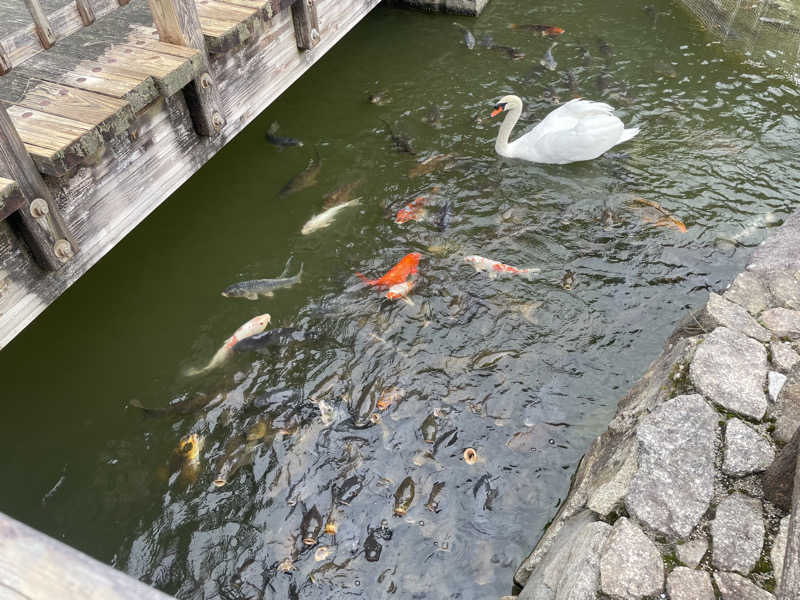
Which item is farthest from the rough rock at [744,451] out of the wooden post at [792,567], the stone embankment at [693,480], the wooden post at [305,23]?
the wooden post at [305,23]

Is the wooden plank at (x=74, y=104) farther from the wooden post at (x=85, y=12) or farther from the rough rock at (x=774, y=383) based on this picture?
the rough rock at (x=774, y=383)

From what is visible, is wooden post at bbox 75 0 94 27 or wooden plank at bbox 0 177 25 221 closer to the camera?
wooden plank at bbox 0 177 25 221

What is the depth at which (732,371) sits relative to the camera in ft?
13.5

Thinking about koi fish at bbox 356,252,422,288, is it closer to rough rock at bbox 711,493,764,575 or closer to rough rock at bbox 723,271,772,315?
rough rock at bbox 723,271,772,315

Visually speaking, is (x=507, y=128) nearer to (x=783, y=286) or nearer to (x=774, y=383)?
(x=783, y=286)

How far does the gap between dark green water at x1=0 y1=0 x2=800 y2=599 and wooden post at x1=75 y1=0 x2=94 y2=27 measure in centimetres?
254

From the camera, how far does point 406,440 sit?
5070 millimetres

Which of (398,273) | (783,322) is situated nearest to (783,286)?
(783,322)

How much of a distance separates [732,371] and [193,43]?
16.1ft

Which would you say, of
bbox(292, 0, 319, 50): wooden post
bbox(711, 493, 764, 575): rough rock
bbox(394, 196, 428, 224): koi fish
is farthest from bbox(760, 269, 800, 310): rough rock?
bbox(292, 0, 319, 50): wooden post

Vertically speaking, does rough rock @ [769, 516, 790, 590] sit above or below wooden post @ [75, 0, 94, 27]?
below

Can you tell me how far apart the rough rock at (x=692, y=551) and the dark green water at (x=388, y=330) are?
1.31 m

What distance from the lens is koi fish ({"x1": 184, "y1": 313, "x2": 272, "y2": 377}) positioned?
5848 mm

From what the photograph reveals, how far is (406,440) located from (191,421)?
199 centimetres
